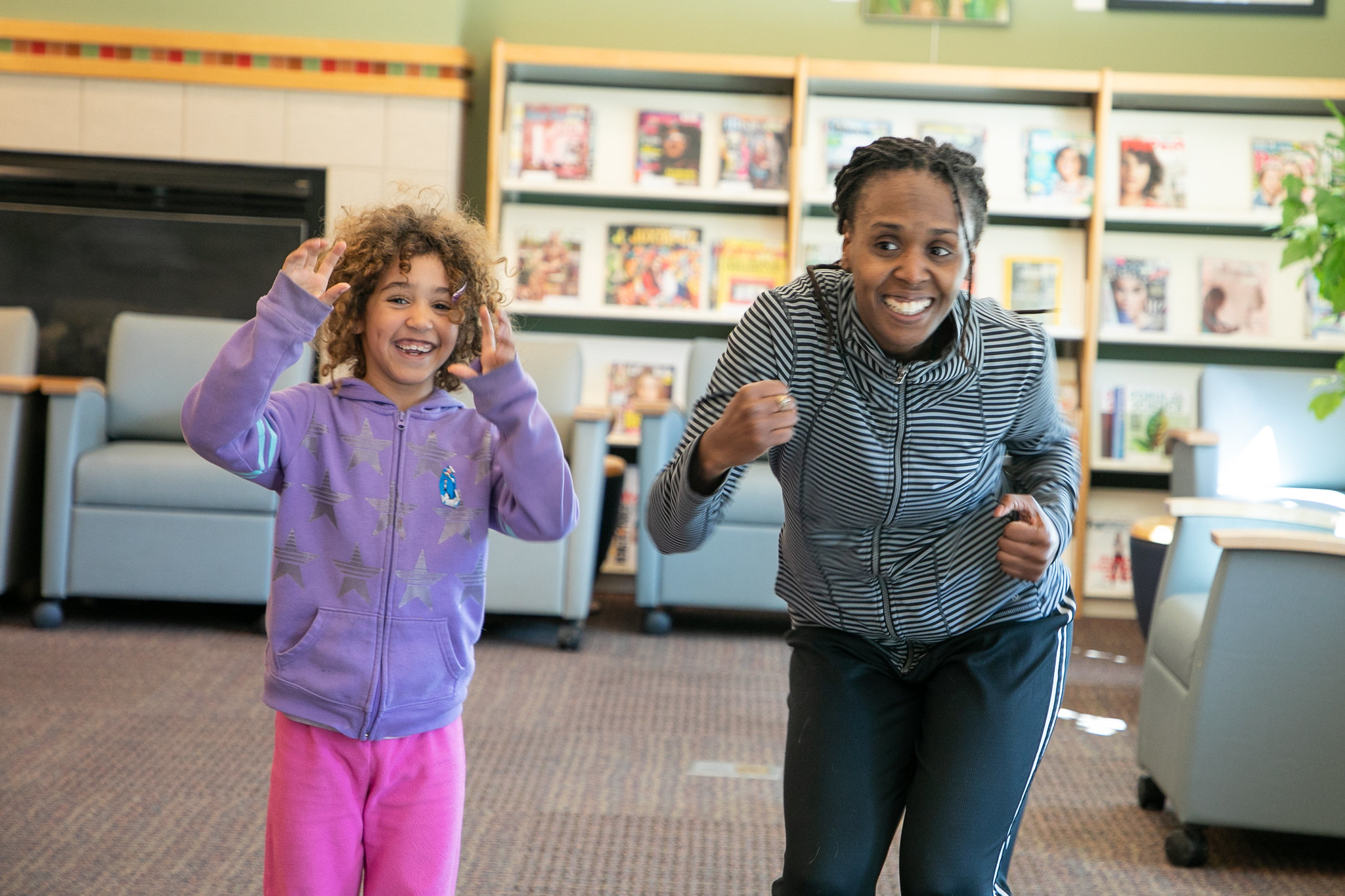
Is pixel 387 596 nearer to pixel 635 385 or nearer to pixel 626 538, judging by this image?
pixel 626 538

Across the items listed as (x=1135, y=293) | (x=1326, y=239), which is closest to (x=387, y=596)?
(x=1326, y=239)

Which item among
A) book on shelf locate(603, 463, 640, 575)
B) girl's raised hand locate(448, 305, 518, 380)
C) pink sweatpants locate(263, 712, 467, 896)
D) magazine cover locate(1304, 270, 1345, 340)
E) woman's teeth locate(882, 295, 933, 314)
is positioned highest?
magazine cover locate(1304, 270, 1345, 340)

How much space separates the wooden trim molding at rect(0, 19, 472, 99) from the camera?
4629mm

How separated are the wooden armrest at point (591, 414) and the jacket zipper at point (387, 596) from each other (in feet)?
7.11

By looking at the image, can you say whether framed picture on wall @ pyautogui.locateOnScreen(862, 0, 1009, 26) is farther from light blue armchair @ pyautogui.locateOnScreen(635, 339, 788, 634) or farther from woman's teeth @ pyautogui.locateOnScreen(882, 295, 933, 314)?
woman's teeth @ pyautogui.locateOnScreen(882, 295, 933, 314)

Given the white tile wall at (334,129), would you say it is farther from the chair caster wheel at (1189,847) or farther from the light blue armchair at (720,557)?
the chair caster wheel at (1189,847)

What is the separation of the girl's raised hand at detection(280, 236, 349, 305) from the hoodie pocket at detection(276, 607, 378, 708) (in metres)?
0.35

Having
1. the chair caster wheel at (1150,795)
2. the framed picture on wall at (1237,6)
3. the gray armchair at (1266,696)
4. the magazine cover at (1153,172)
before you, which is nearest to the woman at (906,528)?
the gray armchair at (1266,696)

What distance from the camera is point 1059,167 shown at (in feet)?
15.1

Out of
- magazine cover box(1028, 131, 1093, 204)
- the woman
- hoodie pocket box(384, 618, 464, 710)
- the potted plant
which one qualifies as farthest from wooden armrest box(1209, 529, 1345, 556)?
magazine cover box(1028, 131, 1093, 204)

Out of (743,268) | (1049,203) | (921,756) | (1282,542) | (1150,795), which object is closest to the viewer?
(921,756)

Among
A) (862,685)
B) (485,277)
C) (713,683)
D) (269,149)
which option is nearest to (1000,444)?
(862,685)

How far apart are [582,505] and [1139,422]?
2.33 m

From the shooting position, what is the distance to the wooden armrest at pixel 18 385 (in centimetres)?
353
